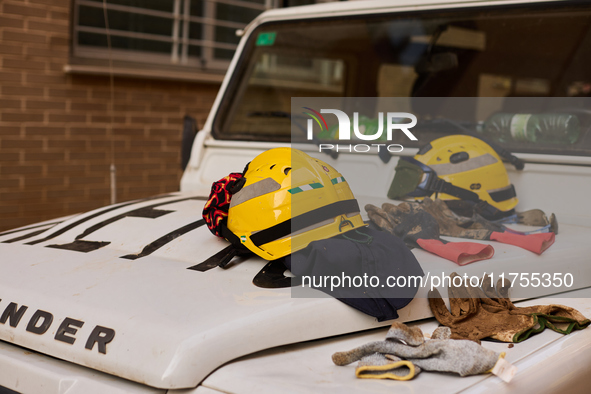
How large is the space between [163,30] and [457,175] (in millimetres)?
4457

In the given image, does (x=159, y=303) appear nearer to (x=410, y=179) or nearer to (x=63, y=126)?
(x=410, y=179)

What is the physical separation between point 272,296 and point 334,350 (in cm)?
22

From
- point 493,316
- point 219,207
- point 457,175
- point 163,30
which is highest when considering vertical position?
point 163,30

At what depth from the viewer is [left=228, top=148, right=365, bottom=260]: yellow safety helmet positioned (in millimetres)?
1889

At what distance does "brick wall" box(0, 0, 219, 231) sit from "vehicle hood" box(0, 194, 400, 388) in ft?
9.23

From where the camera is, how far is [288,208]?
1.89 m

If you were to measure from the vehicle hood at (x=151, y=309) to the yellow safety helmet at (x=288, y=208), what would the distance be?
0.31 ft

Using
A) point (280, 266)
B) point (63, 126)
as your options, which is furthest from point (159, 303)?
point (63, 126)

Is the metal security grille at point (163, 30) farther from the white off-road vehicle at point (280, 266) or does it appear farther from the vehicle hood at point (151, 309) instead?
the vehicle hood at point (151, 309)

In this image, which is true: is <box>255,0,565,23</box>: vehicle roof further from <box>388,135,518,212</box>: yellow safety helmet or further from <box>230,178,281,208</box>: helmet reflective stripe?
<box>230,178,281,208</box>: helmet reflective stripe

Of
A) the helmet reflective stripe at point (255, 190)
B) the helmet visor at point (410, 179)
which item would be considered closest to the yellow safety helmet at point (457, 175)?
the helmet visor at point (410, 179)

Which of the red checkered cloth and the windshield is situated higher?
the windshield

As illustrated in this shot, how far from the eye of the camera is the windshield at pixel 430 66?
9.13ft

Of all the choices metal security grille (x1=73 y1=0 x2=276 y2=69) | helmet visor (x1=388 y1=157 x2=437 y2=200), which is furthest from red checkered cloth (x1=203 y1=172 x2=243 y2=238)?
metal security grille (x1=73 y1=0 x2=276 y2=69)
